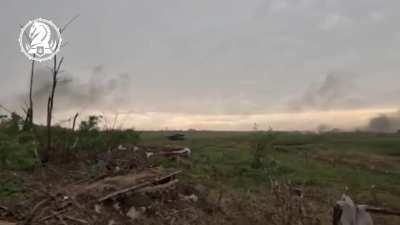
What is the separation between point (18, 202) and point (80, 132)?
12.0 feet

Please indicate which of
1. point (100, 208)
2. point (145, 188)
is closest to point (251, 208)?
point (145, 188)

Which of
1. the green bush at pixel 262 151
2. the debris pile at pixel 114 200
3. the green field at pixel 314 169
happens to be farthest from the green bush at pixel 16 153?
the green bush at pixel 262 151

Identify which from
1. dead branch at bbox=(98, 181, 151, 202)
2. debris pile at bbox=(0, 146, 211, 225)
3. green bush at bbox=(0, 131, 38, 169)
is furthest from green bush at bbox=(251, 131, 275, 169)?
dead branch at bbox=(98, 181, 151, 202)

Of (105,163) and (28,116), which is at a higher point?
(28,116)

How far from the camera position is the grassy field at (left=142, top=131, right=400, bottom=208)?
448 inches

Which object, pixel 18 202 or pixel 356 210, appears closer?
pixel 356 210

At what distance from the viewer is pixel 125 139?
39.8 ft

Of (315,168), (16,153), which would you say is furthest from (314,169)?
(16,153)

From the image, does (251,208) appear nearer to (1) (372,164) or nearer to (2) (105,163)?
(2) (105,163)

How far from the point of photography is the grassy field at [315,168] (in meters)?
11.4

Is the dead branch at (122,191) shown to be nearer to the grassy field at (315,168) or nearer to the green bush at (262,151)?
the grassy field at (315,168)

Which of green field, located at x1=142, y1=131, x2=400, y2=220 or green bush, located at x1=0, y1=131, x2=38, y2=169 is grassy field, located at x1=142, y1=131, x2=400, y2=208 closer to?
green field, located at x1=142, y1=131, x2=400, y2=220

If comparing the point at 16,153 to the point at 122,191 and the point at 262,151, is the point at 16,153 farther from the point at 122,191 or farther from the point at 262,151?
the point at 262,151

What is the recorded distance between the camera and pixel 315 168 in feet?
46.7
